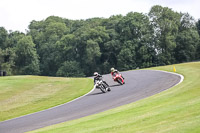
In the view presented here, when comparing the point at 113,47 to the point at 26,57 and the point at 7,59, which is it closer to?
the point at 26,57

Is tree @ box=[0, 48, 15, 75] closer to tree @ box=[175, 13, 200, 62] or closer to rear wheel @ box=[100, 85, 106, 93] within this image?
tree @ box=[175, 13, 200, 62]

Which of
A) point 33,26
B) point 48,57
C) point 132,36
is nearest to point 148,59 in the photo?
point 132,36

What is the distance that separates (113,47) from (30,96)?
58620mm

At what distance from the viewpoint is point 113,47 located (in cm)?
8344

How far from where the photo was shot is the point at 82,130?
34.1 feet

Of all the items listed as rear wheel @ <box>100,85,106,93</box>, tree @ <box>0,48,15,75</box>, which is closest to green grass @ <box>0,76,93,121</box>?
rear wheel @ <box>100,85,106,93</box>

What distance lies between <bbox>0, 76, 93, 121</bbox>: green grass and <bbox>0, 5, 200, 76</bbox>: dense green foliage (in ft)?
154

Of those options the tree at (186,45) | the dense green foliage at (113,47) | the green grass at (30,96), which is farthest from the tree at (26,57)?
the green grass at (30,96)

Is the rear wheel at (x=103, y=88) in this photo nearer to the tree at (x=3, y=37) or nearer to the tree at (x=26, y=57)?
the tree at (x=26, y=57)

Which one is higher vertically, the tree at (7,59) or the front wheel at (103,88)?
the tree at (7,59)

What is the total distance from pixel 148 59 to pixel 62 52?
73.4 feet

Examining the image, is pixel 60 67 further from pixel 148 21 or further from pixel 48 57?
pixel 148 21

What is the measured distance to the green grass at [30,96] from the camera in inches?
816

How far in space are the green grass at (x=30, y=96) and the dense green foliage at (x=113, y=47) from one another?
47.0m
